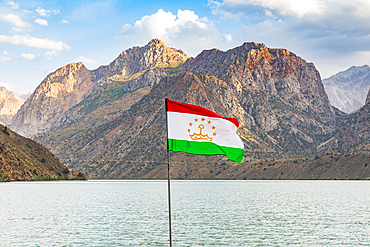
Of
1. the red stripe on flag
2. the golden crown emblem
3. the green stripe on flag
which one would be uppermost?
the red stripe on flag

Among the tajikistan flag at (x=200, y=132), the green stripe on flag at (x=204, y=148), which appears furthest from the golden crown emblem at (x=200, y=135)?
the green stripe on flag at (x=204, y=148)

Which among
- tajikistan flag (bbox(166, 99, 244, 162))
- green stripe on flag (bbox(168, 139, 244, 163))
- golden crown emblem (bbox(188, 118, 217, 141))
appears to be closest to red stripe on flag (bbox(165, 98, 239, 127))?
tajikistan flag (bbox(166, 99, 244, 162))

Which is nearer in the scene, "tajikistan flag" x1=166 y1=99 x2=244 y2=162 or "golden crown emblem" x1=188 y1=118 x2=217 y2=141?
"tajikistan flag" x1=166 y1=99 x2=244 y2=162

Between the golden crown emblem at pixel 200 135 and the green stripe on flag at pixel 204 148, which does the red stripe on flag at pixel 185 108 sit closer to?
the golden crown emblem at pixel 200 135

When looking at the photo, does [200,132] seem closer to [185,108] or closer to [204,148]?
[204,148]

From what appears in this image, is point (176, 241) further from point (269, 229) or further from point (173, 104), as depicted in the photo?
point (173, 104)

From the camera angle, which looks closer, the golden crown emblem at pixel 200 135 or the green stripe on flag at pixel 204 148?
the green stripe on flag at pixel 204 148

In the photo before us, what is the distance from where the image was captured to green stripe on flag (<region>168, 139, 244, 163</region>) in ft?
107

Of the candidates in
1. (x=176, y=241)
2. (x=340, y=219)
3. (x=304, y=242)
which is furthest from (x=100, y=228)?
(x=340, y=219)

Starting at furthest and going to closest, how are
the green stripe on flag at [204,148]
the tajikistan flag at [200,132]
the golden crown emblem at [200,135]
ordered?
the golden crown emblem at [200,135] < the tajikistan flag at [200,132] < the green stripe on flag at [204,148]

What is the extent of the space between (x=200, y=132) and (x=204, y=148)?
4.43 feet

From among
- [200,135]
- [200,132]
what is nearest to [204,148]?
[200,135]

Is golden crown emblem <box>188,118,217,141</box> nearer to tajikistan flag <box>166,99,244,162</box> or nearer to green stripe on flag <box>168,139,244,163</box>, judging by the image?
tajikistan flag <box>166,99,244,162</box>

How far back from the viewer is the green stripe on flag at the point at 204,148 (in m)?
32.5
